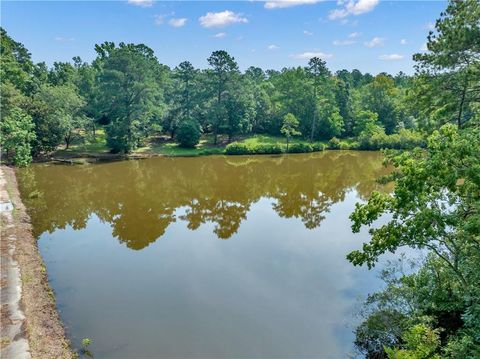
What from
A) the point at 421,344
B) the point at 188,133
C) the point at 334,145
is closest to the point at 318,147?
the point at 334,145

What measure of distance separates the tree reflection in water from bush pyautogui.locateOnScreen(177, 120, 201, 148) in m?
4.09

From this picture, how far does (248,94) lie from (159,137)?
13.3m

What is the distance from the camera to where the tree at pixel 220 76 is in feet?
150

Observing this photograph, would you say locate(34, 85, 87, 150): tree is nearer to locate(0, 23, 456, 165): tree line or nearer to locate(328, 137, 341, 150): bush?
locate(0, 23, 456, 165): tree line

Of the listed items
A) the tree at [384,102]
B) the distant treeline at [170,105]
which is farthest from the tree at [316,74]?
the tree at [384,102]

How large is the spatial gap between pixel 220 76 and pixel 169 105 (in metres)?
7.80

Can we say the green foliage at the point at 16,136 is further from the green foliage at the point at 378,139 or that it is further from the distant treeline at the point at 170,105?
the green foliage at the point at 378,139

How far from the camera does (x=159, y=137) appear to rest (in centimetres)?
4891

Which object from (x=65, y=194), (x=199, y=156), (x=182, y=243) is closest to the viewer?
(x=182, y=243)

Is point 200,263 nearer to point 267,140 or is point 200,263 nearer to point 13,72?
point 267,140

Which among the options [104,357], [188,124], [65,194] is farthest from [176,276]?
[188,124]

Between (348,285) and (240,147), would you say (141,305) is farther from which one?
(240,147)

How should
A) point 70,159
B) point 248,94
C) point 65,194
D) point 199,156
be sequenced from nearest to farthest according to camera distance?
point 65,194
point 70,159
point 199,156
point 248,94

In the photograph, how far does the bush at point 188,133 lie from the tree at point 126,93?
4.23m
